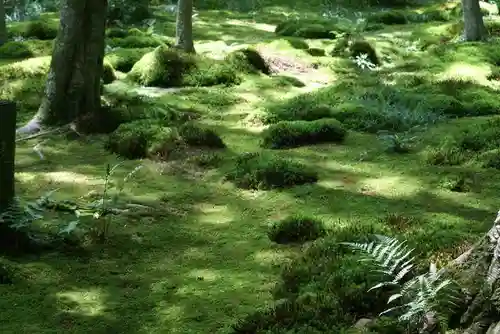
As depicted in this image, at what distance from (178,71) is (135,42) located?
454 centimetres

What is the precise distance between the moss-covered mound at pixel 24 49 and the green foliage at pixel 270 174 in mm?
9933

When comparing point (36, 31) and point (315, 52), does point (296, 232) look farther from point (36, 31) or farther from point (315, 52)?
point (36, 31)

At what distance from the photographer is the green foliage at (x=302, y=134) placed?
11.2m

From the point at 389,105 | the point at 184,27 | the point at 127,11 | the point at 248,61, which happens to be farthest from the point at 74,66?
the point at 127,11

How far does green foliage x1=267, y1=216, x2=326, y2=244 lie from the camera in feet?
24.0

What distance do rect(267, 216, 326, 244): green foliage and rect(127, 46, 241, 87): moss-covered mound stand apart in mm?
8545

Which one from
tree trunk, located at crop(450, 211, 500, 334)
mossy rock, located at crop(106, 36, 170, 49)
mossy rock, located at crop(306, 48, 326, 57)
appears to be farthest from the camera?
mossy rock, located at crop(106, 36, 170, 49)

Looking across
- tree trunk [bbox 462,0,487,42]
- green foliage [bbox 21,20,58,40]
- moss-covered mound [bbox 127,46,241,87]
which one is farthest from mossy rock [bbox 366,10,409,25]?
moss-covered mound [bbox 127,46,241,87]

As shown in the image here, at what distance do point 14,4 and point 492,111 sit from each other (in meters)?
22.6

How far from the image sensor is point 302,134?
37.0ft

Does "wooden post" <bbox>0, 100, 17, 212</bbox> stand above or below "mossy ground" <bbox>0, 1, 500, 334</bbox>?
above

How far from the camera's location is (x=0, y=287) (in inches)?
239

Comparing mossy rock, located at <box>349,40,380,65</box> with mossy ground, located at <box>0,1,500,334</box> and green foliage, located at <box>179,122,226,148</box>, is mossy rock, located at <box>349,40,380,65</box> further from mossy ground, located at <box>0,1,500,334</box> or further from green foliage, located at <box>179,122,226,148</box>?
green foliage, located at <box>179,122,226,148</box>

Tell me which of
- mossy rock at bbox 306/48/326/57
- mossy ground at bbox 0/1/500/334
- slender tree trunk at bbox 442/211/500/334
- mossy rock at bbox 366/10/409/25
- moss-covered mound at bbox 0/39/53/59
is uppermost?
slender tree trunk at bbox 442/211/500/334
